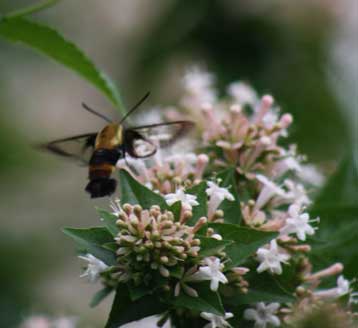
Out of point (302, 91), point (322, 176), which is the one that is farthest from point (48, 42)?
point (302, 91)

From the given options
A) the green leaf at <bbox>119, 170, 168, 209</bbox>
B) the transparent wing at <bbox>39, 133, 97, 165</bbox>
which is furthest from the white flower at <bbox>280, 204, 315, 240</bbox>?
the transparent wing at <bbox>39, 133, 97, 165</bbox>

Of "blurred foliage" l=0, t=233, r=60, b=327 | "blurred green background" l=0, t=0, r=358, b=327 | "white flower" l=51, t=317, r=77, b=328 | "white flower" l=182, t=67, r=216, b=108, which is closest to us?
"white flower" l=51, t=317, r=77, b=328

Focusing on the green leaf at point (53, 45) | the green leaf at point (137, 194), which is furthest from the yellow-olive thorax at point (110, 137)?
the green leaf at point (137, 194)

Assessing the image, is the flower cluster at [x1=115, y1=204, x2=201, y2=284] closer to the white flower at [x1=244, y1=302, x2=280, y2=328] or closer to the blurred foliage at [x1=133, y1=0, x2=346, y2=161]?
the white flower at [x1=244, y1=302, x2=280, y2=328]

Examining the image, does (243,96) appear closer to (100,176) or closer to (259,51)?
(100,176)

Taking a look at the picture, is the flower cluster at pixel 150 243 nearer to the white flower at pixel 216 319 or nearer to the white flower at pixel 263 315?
the white flower at pixel 216 319

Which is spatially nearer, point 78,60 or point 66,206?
point 78,60

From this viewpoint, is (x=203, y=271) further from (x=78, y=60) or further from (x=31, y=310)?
(x=31, y=310)

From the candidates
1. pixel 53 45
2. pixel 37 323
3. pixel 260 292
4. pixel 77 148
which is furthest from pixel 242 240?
pixel 37 323
